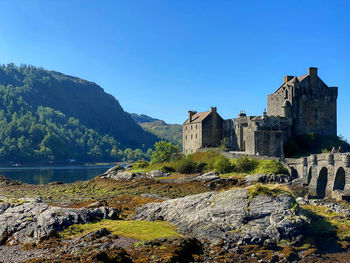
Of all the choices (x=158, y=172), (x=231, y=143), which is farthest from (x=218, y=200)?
(x=231, y=143)

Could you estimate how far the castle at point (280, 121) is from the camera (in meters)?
65.4

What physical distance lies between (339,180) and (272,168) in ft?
33.6

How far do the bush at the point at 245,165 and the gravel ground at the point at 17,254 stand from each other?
1484 inches

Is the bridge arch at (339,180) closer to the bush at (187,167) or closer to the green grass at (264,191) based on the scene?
the green grass at (264,191)

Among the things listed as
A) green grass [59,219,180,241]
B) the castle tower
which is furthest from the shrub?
green grass [59,219,180,241]

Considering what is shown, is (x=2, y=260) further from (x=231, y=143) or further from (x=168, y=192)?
(x=231, y=143)

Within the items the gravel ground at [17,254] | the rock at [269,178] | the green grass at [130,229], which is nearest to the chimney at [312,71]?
the rock at [269,178]

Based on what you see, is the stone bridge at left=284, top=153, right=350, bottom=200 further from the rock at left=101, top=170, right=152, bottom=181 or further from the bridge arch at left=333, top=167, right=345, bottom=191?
the rock at left=101, top=170, right=152, bottom=181

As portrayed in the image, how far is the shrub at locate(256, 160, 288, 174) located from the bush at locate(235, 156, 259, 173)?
1.71m

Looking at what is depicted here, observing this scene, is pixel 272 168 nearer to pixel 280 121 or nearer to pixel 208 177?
pixel 208 177

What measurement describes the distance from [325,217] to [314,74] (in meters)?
46.2

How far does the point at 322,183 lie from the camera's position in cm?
4959

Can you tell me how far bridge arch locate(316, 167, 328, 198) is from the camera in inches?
1941

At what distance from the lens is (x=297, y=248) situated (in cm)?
2683
